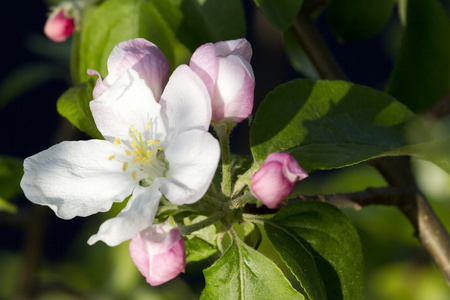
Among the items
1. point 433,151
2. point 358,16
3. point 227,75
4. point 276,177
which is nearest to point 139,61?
point 227,75

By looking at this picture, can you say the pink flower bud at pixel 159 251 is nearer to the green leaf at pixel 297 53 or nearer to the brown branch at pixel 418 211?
the brown branch at pixel 418 211

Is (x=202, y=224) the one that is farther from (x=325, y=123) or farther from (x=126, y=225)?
(x=325, y=123)

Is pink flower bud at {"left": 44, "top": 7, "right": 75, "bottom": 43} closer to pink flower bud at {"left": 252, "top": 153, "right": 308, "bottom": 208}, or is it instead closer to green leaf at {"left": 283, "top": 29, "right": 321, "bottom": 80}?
green leaf at {"left": 283, "top": 29, "right": 321, "bottom": 80}

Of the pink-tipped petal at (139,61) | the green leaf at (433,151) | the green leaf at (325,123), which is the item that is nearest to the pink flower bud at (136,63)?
the pink-tipped petal at (139,61)

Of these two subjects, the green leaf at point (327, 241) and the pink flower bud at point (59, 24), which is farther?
the pink flower bud at point (59, 24)

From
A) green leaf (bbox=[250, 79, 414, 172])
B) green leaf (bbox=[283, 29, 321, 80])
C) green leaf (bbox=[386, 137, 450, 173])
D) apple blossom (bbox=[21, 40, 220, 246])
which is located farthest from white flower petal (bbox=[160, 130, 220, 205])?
green leaf (bbox=[283, 29, 321, 80])
